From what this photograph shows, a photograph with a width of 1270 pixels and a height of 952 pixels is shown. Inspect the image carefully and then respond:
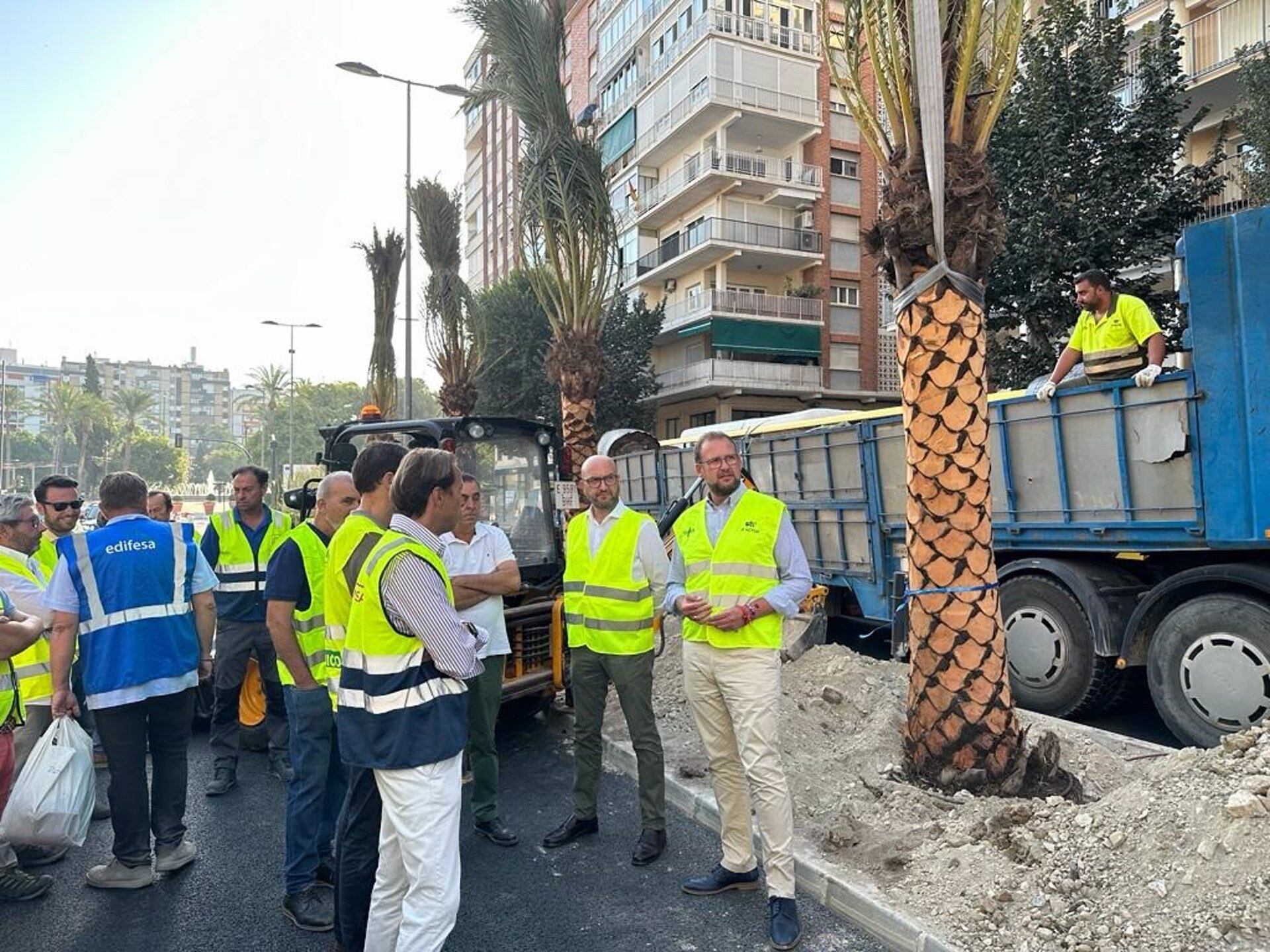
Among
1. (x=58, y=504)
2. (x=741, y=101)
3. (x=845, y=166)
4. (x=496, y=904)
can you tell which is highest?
(x=741, y=101)

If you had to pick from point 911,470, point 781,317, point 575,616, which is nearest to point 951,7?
point 911,470

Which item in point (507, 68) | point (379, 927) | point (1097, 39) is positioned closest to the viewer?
point (379, 927)

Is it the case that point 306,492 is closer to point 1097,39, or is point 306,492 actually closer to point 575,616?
point 575,616

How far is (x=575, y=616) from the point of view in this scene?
4.27m

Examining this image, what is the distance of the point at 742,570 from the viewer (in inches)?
140

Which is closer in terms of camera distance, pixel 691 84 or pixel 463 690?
pixel 463 690

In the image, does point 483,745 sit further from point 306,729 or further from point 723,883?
point 723,883

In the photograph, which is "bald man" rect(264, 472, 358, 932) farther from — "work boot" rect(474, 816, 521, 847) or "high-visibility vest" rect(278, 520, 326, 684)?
"work boot" rect(474, 816, 521, 847)

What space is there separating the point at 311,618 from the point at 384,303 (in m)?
16.3

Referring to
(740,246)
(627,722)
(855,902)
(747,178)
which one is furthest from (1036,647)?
(747,178)

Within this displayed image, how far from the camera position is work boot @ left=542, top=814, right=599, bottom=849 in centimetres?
418

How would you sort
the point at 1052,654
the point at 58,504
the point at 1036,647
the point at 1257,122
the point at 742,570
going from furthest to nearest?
the point at 1257,122, the point at 1036,647, the point at 1052,654, the point at 58,504, the point at 742,570

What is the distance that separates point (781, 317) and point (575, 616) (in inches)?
1115

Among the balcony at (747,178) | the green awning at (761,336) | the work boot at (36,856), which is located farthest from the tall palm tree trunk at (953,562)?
the balcony at (747,178)
